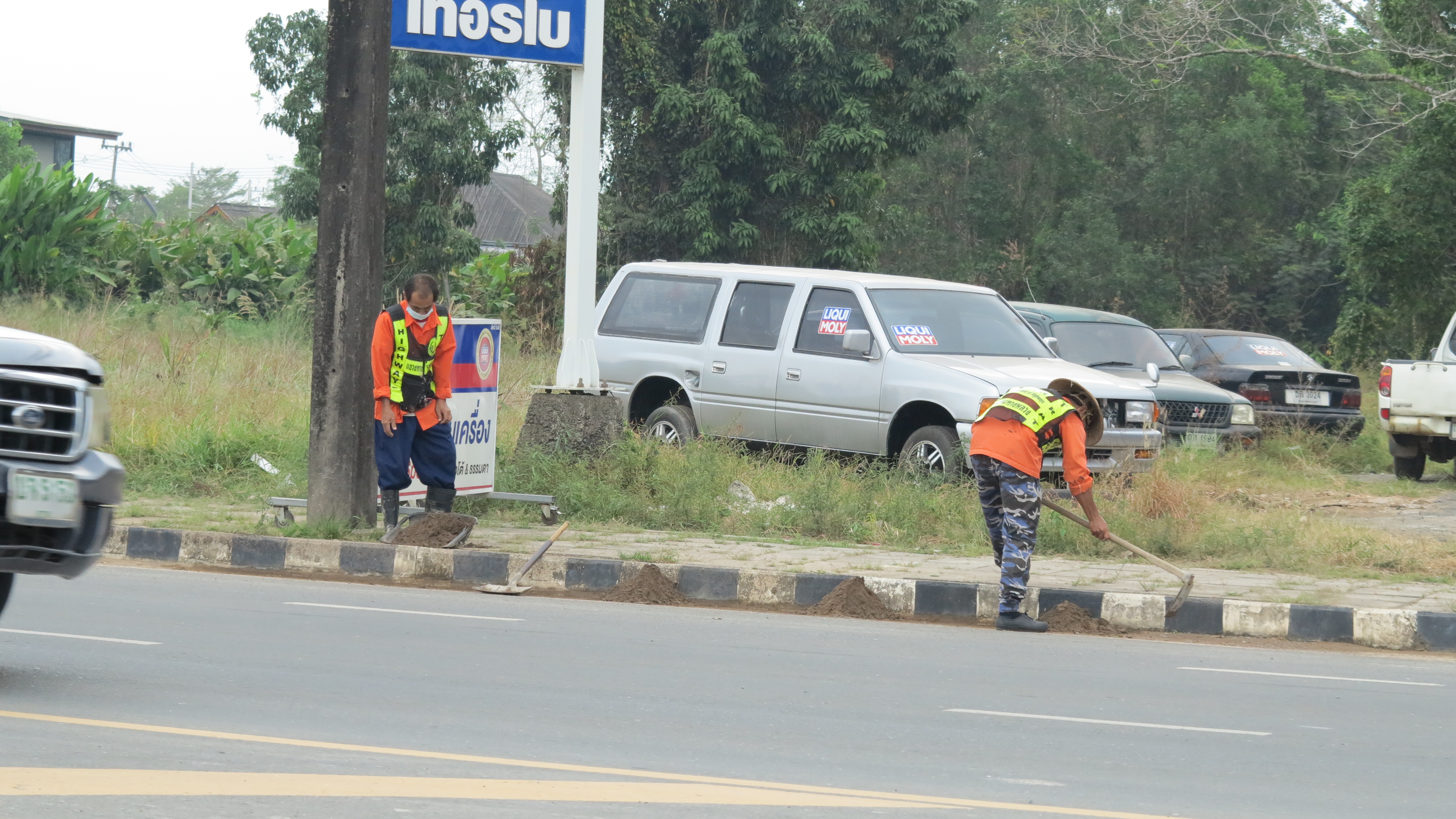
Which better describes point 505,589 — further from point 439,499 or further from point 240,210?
point 240,210

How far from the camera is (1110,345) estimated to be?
52.6 ft

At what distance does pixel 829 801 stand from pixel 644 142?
2506cm

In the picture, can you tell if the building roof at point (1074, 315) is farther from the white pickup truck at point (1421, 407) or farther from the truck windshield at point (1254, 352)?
the white pickup truck at point (1421, 407)

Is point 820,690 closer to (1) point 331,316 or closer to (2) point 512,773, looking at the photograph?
(2) point 512,773

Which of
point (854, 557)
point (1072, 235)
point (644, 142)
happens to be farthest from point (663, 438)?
point (1072, 235)

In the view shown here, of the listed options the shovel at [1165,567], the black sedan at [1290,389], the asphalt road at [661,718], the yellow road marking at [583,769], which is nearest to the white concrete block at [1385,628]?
the asphalt road at [661,718]

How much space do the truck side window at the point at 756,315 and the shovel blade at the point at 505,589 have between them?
4.28m

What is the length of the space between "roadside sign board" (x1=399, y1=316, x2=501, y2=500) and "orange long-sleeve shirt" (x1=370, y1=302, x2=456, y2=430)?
684 millimetres

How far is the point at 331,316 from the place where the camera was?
33.1 feet

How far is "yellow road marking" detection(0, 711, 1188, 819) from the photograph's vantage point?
459 centimetres

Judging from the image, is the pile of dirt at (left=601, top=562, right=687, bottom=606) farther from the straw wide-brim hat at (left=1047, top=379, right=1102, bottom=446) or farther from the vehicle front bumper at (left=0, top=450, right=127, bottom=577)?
the vehicle front bumper at (left=0, top=450, right=127, bottom=577)

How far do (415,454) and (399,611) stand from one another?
1909 millimetres

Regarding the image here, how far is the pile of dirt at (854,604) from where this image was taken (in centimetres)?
873

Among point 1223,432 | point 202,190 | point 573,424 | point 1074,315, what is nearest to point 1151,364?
point 1223,432
